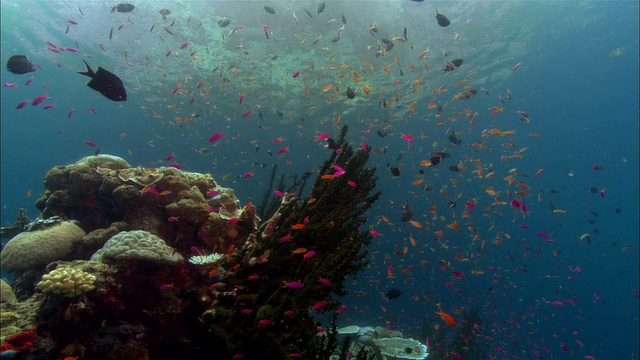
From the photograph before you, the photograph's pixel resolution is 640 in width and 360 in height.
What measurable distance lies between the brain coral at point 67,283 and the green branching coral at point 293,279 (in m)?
1.49

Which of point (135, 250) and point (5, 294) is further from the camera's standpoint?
point (5, 294)

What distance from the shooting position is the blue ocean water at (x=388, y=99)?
2083cm

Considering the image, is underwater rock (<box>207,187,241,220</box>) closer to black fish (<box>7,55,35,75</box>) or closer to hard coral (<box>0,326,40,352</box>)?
hard coral (<box>0,326,40,352</box>)

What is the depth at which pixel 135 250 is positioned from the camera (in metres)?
3.86

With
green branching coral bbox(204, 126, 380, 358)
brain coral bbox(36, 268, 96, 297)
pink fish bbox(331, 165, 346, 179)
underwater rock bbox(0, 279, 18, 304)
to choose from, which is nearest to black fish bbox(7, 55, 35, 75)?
underwater rock bbox(0, 279, 18, 304)

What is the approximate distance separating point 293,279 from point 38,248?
4.34 m

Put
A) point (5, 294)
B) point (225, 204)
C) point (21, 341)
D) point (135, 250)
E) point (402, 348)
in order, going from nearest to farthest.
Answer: point (21, 341) → point (135, 250) → point (5, 294) → point (225, 204) → point (402, 348)

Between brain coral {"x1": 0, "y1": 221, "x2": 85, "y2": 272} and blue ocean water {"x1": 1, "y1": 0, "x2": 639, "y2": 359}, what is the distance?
594 cm

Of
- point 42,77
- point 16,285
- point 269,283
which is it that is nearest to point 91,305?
point 269,283

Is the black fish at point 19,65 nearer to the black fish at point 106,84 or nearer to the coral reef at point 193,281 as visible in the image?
the black fish at point 106,84

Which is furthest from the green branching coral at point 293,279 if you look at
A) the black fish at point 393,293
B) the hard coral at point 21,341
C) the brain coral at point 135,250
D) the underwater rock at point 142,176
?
the black fish at point 393,293

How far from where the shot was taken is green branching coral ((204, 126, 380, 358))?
357cm

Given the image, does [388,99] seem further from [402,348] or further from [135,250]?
[135,250]

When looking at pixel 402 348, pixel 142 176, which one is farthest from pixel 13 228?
pixel 402 348
